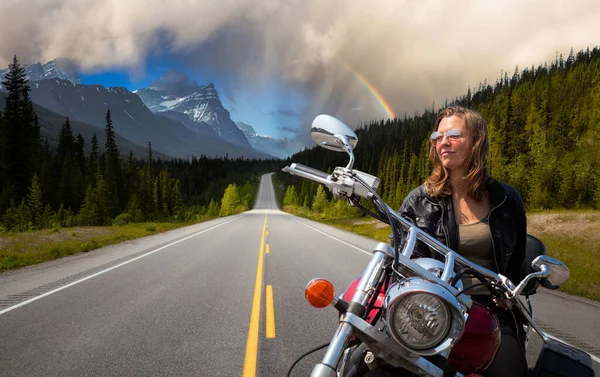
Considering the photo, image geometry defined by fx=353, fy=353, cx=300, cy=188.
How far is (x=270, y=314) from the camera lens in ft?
18.1

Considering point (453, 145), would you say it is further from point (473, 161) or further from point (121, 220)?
point (121, 220)

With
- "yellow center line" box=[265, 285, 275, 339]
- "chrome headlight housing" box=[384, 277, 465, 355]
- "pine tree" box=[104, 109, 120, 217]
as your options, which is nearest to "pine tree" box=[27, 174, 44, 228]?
"pine tree" box=[104, 109, 120, 217]

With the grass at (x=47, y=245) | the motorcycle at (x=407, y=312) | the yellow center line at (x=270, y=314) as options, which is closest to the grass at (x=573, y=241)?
the yellow center line at (x=270, y=314)

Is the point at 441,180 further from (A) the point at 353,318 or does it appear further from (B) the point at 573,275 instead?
(B) the point at 573,275

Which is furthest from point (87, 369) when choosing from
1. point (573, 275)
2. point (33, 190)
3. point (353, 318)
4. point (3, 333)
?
point (33, 190)

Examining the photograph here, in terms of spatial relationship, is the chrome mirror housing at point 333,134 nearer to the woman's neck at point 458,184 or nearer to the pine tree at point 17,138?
the woman's neck at point 458,184

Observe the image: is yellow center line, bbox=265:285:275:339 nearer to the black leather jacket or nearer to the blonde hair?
the black leather jacket

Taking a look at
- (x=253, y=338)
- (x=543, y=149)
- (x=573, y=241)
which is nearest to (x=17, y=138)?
(x=253, y=338)

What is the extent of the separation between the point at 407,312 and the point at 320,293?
36cm

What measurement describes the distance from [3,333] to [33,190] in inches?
1748

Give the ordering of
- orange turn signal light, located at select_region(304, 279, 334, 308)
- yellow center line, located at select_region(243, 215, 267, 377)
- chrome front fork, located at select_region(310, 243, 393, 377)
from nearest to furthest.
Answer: chrome front fork, located at select_region(310, 243, 393, 377)
orange turn signal light, located at select_region(304, 279, 334, 308)
yellow center line, located at select_region(243, 215, 267, 377)

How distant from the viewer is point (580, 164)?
4691 centimetres

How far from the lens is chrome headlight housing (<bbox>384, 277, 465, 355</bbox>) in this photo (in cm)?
114

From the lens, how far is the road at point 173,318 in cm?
373
